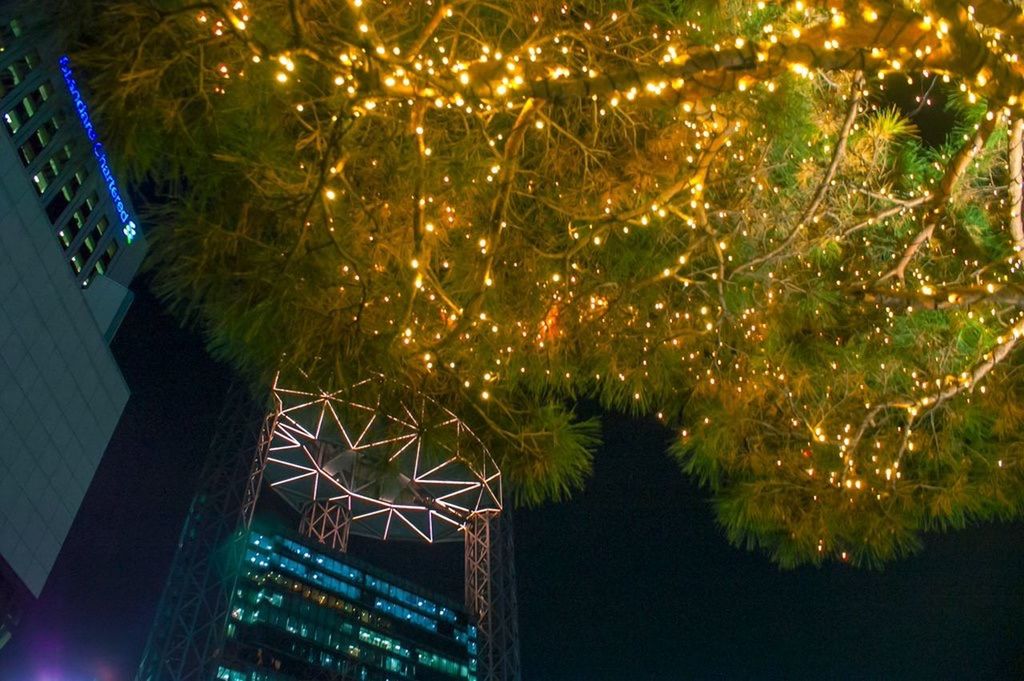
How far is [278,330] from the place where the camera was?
8.96ft

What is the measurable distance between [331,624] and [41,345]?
2411 centimetres

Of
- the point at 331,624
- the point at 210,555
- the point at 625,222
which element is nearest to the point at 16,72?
the point at 210,555

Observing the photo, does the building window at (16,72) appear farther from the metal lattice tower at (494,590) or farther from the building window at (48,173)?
the metal lattice tower at (494,590)

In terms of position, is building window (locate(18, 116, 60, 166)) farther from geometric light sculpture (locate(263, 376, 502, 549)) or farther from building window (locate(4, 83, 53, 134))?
geometric light sculpture (locate(263, 376, 502, 549))

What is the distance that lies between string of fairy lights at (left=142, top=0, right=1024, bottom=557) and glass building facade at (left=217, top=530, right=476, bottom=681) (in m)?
35.5

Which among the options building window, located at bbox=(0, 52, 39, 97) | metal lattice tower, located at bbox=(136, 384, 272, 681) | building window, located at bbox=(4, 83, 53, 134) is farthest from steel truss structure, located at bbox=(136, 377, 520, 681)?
building window, located at bbox=(0, 52, 39, 97)

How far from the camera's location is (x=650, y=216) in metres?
3.28

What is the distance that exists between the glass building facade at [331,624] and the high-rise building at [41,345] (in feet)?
33.1

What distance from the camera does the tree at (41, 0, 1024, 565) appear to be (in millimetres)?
2324

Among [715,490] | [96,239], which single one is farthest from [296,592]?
[715,490]

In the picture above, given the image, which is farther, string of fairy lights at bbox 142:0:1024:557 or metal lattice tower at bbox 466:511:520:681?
metal lattice tower at bbox 466:511:520:681

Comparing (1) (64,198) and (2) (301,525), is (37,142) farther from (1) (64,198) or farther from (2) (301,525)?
(2) (301,525)

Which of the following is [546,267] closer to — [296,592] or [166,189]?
[166,189]

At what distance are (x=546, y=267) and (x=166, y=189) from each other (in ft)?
5.14
